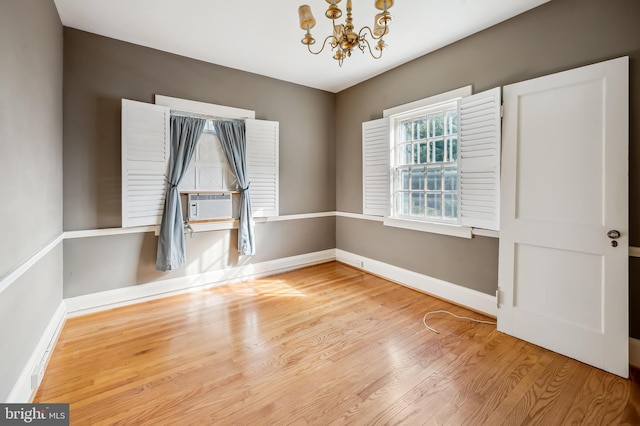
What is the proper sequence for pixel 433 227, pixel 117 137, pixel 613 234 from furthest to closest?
pixel 433 227
pixel 117 137
pixel 613 234

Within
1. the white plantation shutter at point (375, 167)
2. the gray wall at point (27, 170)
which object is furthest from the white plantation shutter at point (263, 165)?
the gray wall at point (27, 170)

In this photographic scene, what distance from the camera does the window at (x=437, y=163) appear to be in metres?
2.76

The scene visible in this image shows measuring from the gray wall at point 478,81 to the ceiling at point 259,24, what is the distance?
0.18m

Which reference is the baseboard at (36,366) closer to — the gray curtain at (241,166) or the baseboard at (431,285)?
the gray curtain at (241,166)

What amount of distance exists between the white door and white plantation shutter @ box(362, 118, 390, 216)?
59.5 inches

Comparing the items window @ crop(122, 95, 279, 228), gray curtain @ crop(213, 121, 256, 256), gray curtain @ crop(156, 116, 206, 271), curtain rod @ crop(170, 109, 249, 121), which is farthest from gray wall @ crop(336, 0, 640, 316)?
gray curtain @ crop(156, 116, 206, 271)

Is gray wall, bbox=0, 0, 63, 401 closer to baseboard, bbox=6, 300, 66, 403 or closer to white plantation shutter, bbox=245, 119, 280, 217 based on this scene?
baseboard, bbox=6, 300, 66, 403

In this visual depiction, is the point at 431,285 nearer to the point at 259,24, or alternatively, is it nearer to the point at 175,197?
the point at 175,197

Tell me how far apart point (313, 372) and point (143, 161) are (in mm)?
2741

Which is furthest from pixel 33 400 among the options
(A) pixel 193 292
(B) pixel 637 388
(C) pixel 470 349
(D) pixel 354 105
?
(D) pixel 354 105

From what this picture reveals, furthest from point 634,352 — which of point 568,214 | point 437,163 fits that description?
point 437,163

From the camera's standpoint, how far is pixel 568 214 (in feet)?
7.31

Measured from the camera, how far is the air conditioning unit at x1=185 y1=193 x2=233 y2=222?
3.46 m

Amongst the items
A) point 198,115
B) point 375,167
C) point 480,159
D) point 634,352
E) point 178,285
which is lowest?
point 634,352
